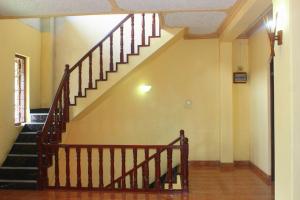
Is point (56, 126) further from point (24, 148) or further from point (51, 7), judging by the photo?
point (51, 7)

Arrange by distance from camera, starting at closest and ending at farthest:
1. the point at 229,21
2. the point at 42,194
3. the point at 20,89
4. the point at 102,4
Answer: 1. the point at 102,4
2. the point at 42,194
3. the point at 229,21
4. the point at 20,89

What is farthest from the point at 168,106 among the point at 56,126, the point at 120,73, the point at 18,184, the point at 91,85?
the point at 18,184

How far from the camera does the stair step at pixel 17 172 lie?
504 cm

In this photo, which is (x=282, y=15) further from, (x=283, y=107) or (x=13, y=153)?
(x=13, y=153)

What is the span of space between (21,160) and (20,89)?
1638mm

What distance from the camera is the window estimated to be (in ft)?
20.0

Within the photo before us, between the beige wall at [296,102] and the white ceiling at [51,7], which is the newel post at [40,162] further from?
the beige wall at [296,102]

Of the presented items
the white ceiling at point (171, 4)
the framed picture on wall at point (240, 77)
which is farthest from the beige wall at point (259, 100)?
the white ceiling at point (171, 4)

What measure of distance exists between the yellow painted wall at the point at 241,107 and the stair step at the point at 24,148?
4.22m

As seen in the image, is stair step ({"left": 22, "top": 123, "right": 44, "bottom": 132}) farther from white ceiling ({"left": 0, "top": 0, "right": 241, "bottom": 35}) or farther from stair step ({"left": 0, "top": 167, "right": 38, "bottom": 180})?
white ceiling ({"left": 0, "top": 0, "right": 241, "bottom": 35})

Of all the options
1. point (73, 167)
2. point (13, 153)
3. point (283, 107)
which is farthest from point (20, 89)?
point (283, 107)

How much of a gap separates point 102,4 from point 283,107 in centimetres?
270

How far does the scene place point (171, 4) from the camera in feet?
13.8

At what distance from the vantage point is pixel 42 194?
464cm
